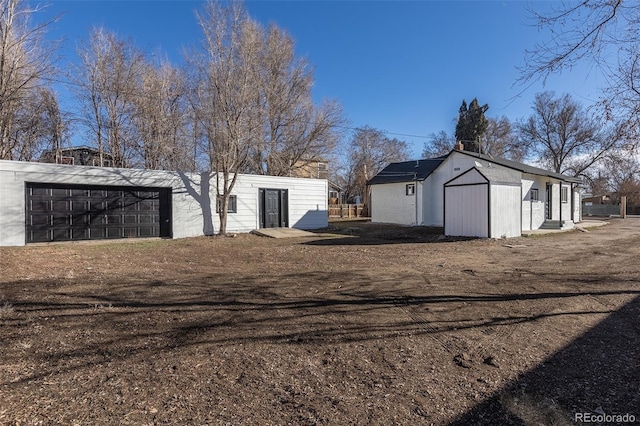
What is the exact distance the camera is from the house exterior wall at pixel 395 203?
2230 centimetres

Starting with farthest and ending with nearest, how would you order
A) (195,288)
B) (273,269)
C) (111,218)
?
(111,218)
(273,269)
(195,288)

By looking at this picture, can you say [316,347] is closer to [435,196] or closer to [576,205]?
[435,196]

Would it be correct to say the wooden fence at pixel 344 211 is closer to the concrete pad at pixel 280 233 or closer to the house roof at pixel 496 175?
the concrete pad at pixel 280 233

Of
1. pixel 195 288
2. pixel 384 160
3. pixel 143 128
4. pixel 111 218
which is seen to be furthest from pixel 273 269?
pixel 384 160

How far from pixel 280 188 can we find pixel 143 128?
9.57m

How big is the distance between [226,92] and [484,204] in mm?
11195

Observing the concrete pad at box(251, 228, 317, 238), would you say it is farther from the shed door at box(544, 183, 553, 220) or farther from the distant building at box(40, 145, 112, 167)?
the shed door at box(544, 183, 553, 220)

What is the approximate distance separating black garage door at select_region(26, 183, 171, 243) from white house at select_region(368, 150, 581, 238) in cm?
1224

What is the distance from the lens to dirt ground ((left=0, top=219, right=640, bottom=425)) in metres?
2.54

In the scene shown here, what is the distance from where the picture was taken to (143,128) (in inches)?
834

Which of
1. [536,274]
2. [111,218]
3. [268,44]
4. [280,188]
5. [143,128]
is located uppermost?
[268,44]

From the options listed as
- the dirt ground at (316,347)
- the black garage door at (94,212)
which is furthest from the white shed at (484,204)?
the black garage door at (94,212)

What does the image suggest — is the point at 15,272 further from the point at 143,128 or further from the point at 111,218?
the point at 143,128

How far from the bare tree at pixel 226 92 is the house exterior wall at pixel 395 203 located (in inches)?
449
